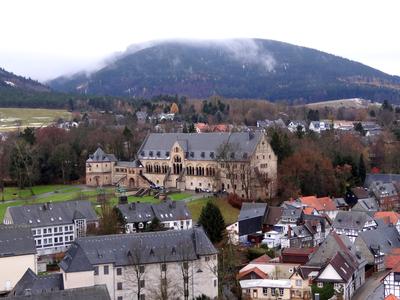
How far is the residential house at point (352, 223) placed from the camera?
59156mm

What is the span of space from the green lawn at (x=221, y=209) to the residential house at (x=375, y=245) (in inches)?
514

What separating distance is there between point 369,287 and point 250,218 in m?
14.7

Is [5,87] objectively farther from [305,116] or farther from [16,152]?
[16,152]

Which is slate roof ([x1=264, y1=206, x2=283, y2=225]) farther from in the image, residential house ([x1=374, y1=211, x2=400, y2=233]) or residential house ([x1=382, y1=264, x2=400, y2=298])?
residential house ([x1=382, y1=264, x2=400, y2=298])

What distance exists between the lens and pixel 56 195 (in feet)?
237

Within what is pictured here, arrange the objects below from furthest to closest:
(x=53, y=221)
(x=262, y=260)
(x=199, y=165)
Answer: (x=199, y=165), (x=53, y=221), (x=262, y=260)

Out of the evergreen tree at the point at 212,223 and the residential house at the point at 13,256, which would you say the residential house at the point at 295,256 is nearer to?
the evergreen tree at the point at 212,223

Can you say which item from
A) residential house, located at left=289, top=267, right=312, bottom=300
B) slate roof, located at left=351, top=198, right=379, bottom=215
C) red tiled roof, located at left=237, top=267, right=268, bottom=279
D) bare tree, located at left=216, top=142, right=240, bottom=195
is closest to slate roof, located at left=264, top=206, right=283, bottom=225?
bare tree, located at left=216, top=142, right=240, bottom=195

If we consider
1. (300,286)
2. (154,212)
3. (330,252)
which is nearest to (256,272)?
(300,286)

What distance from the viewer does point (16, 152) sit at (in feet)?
260

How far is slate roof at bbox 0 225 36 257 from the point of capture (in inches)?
1737

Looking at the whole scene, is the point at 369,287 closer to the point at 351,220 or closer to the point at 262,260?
the point at 262,260

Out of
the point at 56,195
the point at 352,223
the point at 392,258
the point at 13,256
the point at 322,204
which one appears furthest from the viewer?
the point at 56,195

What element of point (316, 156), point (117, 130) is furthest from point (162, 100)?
point (316, 156)
